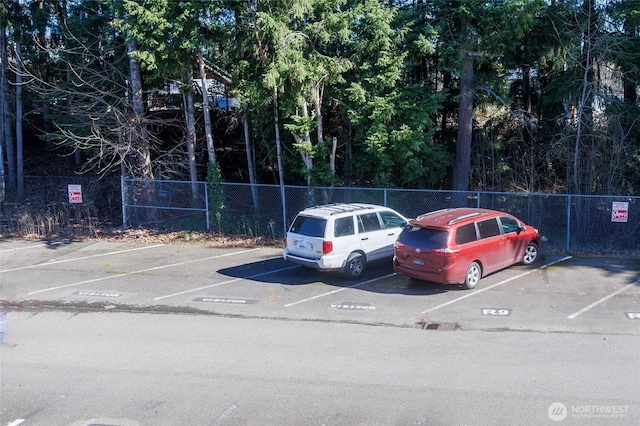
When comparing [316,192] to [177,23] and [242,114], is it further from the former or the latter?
[177,23]

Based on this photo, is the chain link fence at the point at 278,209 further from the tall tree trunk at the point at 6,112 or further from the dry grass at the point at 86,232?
the tall tree trunk at the point at 6,112

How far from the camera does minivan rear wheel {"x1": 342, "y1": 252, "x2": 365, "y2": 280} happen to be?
13177mm

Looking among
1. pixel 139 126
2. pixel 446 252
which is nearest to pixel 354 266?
pixel 446 252

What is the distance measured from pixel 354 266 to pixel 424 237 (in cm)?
205

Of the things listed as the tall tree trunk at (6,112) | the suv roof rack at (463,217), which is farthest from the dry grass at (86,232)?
the suv roof rack at (463,217)

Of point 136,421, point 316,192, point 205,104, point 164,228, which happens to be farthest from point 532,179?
point 136,421

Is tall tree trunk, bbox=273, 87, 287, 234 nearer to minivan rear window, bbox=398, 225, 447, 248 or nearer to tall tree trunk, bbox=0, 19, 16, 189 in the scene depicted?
minivan rear window, bbox=398, 225, 447, 248

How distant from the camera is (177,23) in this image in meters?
17.7

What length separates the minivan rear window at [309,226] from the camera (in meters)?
13.0

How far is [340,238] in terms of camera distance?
42.7ft

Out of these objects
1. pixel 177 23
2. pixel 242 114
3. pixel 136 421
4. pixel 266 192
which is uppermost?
pixel 177 23

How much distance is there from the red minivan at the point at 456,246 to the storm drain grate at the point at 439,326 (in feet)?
5.61

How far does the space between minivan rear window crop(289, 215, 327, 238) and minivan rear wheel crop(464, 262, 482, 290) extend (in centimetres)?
330

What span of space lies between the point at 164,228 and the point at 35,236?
4.30 meters
